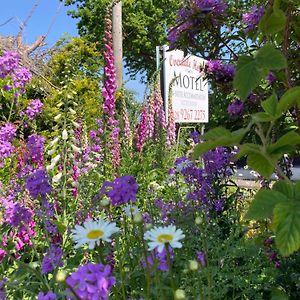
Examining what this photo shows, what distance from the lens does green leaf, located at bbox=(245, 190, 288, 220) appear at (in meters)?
1.05

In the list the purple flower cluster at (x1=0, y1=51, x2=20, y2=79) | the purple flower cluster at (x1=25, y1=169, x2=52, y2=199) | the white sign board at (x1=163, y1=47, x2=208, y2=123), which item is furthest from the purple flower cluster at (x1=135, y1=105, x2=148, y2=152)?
the purple flower cluster at (x1=25, y1=169, x2=52, y2=199)

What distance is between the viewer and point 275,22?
135 cm

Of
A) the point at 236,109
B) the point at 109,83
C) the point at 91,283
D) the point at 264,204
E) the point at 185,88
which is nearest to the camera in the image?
the point at 91,283

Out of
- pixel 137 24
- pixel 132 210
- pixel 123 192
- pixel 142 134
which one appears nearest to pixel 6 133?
pixel 123 192

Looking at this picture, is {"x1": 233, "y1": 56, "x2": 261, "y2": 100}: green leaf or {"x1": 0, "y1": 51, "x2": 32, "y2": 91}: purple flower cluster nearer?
{"x1": 233, "y1": 56, "x2": 261, "y2": 100}: green leaf

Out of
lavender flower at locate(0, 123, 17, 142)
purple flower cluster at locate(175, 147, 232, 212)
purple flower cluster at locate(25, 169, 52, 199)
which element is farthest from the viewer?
lavender flower at locate(0, 123, 17, 142)

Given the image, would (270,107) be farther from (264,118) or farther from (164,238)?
(164,238)

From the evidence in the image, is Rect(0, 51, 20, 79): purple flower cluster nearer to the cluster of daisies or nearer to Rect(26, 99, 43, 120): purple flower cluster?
Rect(26, 99, 43, 120): purple flower cluster

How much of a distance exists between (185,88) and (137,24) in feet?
66.0

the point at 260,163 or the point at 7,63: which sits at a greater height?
the point at 7,63

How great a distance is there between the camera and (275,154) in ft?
3.61

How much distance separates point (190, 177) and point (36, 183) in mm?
1051

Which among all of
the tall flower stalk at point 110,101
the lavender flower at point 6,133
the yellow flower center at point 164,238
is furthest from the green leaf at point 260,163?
the tall flower stalk at point 110,101

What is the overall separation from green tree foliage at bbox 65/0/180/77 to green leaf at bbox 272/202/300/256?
25.5 meters
